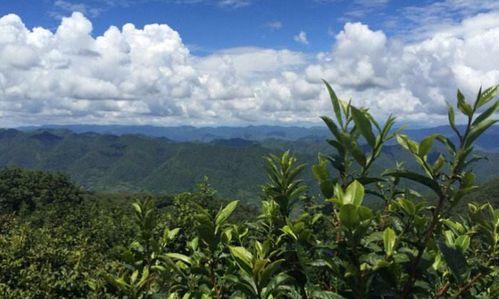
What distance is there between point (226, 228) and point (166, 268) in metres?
0.83

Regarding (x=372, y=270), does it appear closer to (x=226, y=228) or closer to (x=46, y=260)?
(x=226, y=228)

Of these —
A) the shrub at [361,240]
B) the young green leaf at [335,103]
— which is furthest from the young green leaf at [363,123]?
the young green leaf at [335,103]

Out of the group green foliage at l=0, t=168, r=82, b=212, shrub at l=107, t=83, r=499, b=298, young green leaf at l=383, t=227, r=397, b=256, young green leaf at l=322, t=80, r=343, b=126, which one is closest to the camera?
shrub at l=107, t=83, r=499, b=298

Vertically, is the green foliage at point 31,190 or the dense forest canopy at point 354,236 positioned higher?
the dense forest canopy at point 354,236

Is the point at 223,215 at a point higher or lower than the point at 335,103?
lower

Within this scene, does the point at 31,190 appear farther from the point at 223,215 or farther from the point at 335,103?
the point at 335,103

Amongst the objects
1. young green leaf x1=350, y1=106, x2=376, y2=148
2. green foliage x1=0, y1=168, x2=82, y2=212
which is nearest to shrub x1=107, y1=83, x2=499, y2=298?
young green leaf x1=350, y1=106, x2=376, y2=148

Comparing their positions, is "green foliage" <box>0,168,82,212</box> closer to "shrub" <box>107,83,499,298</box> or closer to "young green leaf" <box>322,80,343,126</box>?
"shrub" <box>107,83,499,298</box>

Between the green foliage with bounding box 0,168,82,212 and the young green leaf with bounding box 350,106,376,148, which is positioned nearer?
the young green leaf with bounding box 350,106,376,148

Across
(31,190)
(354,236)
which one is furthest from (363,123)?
(31,190)

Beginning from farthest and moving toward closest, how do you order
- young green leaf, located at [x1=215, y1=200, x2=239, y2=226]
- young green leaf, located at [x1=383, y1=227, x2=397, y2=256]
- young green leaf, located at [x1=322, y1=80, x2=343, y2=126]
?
1. young green leaf, located at [x1=215, y1=200, x2=239, y2=226]
2. young green leaf, located at [x1=322, y1=80, x2=343, y2=126]
3. young green leaf, located at [x1=383, y1=227, x2=397, y2=256]

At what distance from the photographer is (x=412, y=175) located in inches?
124

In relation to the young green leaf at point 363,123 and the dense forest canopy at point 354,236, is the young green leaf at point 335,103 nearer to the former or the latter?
the dense forest canopy at point 354,236

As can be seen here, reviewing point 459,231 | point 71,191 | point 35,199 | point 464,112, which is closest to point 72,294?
point 459,231
